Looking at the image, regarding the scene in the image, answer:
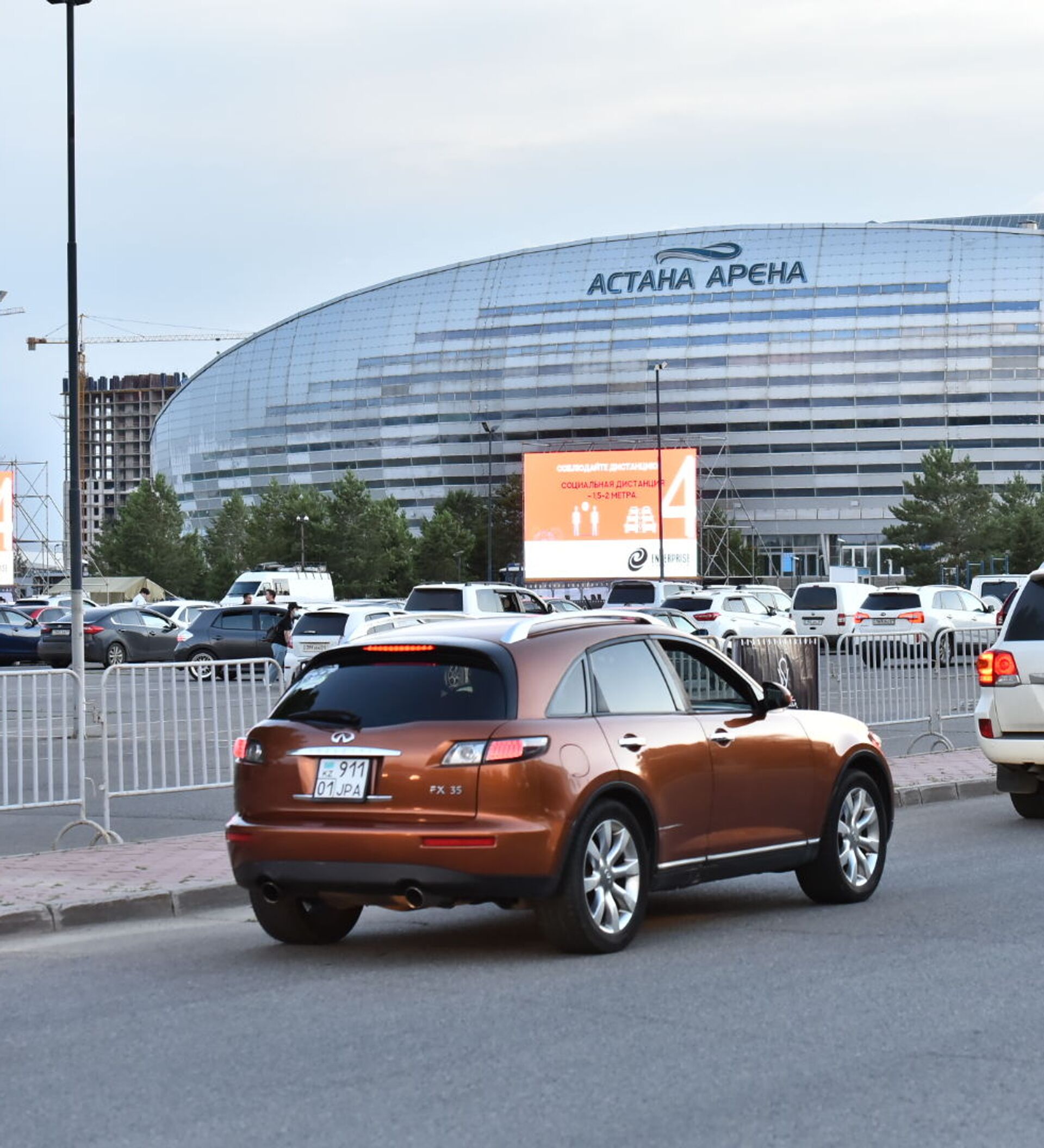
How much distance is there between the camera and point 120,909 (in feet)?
31.5

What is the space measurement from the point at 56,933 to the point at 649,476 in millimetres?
73630

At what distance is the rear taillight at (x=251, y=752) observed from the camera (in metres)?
8.34

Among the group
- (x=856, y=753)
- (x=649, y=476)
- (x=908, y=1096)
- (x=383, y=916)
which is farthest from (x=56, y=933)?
(x=649, y=476)

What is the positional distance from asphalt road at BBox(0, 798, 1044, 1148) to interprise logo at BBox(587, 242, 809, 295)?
13552 cm

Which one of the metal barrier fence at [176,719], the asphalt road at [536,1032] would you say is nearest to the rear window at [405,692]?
the asphalt road at [536,1032]

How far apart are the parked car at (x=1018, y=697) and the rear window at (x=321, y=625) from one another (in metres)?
21.6

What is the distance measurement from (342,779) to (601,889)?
1.25m

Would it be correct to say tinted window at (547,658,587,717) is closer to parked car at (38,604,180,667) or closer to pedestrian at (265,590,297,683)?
pedestrian at (265,590,297,683)

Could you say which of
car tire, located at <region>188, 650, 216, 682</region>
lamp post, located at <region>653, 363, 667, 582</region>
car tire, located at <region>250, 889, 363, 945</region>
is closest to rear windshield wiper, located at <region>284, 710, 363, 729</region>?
car tire, located at <region>250, 889, 363, 945</region>

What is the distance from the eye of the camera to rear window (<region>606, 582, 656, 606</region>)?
4900 cm

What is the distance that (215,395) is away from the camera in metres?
174

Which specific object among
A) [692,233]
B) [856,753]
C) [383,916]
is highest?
[692,233]

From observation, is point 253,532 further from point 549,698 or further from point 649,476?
point 549,698

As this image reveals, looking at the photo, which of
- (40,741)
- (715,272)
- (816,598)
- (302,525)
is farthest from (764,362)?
(40,741)
